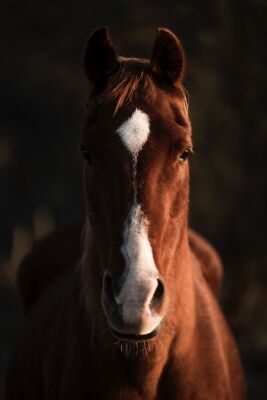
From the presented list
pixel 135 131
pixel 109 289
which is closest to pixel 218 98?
pixel 135 131

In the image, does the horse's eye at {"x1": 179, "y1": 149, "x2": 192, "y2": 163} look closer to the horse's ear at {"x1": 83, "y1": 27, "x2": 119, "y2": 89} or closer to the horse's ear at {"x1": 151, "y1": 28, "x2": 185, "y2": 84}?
the horse's ear at {"x1": 151, "y1": 28, "x2": 185, "y2": 84}

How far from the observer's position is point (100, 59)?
3402 millimetres

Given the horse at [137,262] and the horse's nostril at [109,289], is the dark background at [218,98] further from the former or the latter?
the horse's nostril at [109,289]

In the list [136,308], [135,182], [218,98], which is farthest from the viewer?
[218,98]

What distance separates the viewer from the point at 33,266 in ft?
17.3

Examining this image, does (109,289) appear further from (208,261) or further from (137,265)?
(208,261)

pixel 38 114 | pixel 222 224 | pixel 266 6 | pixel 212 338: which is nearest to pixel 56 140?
pixel 38 114

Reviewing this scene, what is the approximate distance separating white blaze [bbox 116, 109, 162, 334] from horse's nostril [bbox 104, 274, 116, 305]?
7 centimetres

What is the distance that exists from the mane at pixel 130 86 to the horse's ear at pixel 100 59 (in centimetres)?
7

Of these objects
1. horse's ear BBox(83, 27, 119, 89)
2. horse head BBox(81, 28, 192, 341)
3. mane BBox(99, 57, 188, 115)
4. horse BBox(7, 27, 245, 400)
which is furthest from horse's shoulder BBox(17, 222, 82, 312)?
mane BBox(99, 57, 188, 115)

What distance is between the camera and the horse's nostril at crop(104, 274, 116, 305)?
280 centimetres

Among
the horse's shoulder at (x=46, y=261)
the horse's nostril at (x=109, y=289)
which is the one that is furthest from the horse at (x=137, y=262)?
the horse's shoulder at (x=46, y=261)

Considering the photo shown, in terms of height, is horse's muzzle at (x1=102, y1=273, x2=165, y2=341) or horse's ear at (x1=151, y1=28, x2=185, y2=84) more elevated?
horse's ear at (x1=151, y1=28, x2=185, y2=84)

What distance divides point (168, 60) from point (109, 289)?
1.15m
